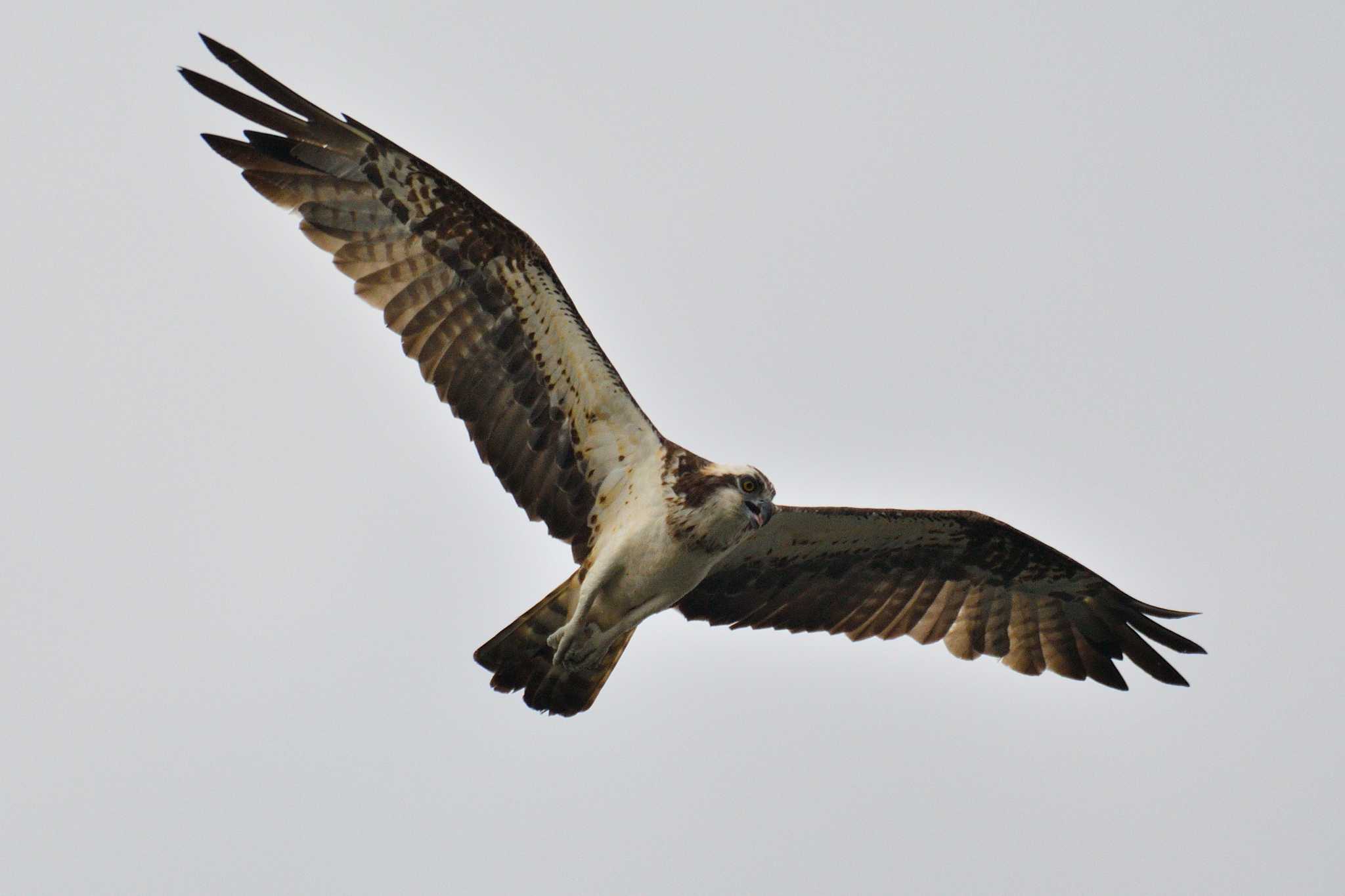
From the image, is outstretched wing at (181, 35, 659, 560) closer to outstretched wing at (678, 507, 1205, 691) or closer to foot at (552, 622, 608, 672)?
foot at (552, 622, 608, 672)

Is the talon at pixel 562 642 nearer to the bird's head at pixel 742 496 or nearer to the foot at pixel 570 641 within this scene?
the foot at pixel 570 641

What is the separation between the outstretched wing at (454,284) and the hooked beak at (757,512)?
2.96 feet

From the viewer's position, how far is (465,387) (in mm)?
12094

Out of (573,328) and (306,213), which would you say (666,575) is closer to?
(573,328)

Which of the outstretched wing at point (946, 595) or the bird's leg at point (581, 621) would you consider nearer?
the bird's leg at point (581, 621)

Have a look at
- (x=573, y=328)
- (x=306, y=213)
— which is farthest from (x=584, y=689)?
(x=306, y=213)

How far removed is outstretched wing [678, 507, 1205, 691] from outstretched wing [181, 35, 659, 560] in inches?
63.0

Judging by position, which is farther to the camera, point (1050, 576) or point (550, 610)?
point (1050, 576)

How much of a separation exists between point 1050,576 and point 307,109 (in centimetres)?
615

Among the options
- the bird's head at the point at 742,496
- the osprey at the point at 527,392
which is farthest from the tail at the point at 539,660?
the bird's head at the point at 742,496

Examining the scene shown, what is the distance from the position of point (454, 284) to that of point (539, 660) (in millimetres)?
2451

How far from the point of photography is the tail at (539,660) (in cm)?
1190

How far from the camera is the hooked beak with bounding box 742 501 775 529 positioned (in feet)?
37.4

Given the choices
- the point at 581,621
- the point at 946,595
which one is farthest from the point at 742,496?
the point at 946,595
